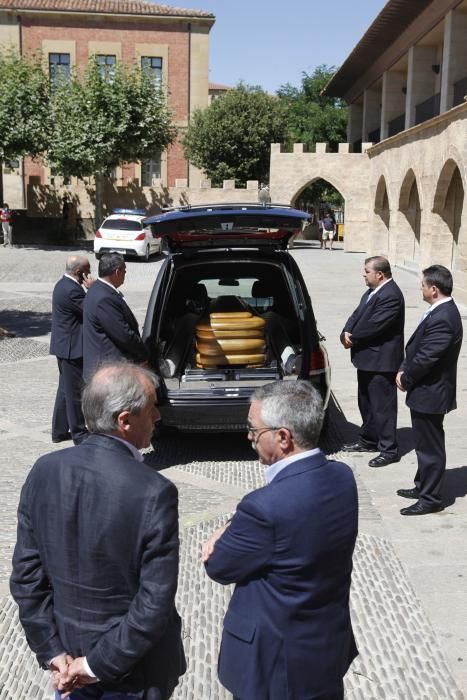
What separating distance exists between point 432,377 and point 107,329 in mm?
2635

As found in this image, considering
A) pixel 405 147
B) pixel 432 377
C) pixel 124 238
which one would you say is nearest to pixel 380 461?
pixel 432 377

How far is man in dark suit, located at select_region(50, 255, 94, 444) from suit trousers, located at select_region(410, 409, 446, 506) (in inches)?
122

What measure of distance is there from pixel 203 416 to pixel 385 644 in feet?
10.7

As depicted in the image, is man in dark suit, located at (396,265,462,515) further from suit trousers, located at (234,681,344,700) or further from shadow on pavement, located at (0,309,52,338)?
shadow on pavement, located at (0,309,52,338)

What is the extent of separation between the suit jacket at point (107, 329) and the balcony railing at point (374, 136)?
101 feet

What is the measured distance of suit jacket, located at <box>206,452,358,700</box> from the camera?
97.2 inches

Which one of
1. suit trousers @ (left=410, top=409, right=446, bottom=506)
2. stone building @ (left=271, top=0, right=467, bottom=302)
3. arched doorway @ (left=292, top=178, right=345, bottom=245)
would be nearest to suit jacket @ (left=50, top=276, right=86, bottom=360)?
suit trousers @ (left=410, top=409, right=446, bottom=506)

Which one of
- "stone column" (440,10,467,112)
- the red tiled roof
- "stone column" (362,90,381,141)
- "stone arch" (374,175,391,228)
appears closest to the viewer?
"stone column" (440,10,467,112)

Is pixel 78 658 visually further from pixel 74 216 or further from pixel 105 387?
pixel 74 216

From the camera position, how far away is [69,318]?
7402 mm

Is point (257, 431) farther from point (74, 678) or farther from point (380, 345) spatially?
point (380, 345)

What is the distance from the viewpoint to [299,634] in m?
2.53

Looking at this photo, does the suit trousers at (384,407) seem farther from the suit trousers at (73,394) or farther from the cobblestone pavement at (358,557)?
the suit trousers at (73,394)

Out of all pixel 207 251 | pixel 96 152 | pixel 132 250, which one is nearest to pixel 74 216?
pixel 96 152
